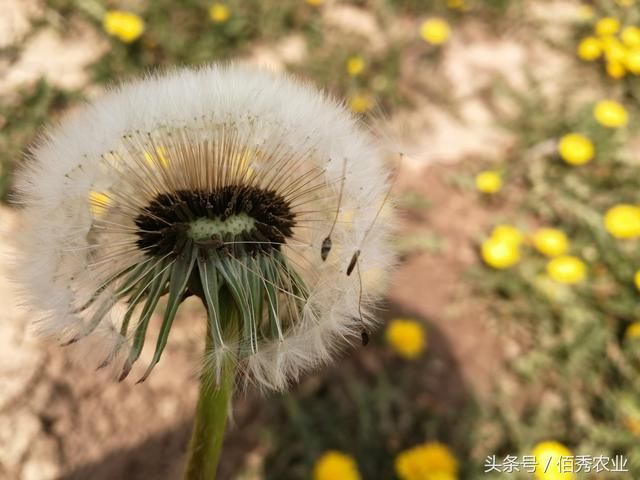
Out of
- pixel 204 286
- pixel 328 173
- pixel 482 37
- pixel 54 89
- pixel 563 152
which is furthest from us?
pixel 482 37

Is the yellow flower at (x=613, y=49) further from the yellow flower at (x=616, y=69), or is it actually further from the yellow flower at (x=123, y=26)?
the yellow flower at (x=123, y=26)

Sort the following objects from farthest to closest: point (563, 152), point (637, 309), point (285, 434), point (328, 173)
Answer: point (563, 152) → point (637, 309) → point (285, 434) → point (328, 173)

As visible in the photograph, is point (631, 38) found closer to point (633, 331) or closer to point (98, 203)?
point (633, 331)

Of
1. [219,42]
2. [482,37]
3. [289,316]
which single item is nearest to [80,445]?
[289,316]

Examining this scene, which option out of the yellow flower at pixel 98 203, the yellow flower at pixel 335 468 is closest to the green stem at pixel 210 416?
the yellow flower at pixel 98 203

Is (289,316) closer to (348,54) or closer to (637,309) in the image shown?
(637,309)

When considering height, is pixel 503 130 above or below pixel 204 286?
below
